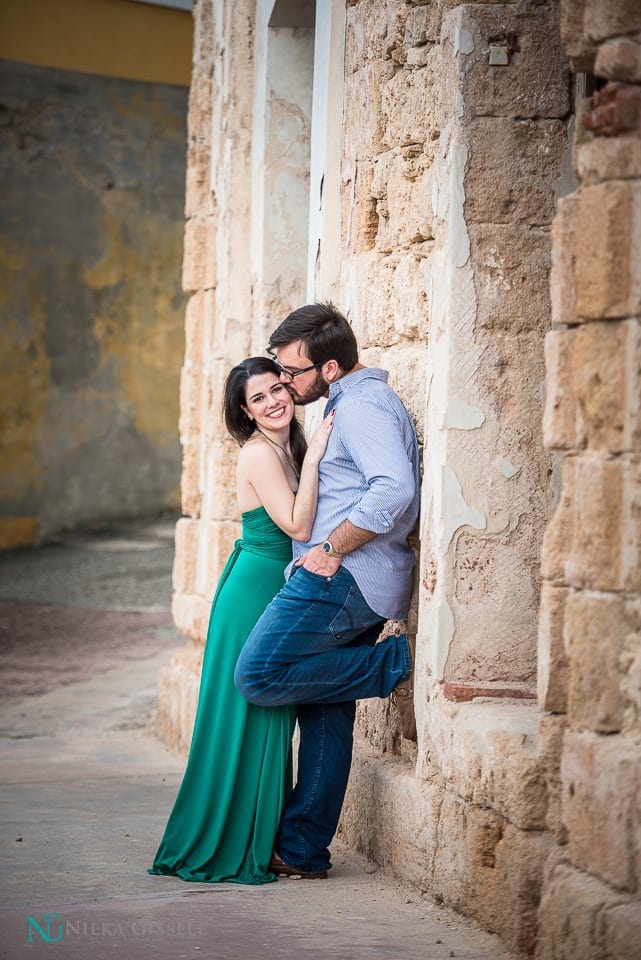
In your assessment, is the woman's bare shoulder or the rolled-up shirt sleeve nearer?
the rolled-up shirt sleeve

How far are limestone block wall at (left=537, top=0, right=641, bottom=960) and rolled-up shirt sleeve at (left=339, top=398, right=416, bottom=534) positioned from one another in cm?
80

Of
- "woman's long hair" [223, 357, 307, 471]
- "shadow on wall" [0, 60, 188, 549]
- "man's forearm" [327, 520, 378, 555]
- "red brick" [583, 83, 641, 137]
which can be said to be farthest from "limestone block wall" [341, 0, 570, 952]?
"shadow on wall" [0, 60, 188, 549]

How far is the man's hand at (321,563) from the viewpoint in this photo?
4227 millimetres

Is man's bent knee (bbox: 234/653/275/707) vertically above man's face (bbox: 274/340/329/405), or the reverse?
man's face (bbox: 274/340/329/405)

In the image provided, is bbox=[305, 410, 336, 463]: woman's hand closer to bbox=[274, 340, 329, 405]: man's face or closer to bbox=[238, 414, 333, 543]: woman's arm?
bbox=[238, 414, 333, 543]: woman's arm

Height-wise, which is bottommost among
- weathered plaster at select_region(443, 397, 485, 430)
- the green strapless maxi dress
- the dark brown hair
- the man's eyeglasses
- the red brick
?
the green strapless maxi dress

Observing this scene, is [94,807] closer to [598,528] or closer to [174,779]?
[174,779]

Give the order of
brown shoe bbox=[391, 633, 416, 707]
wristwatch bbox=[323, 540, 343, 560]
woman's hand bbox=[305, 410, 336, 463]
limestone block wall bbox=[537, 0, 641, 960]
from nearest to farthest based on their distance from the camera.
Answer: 1. limestone block wall bbox=[537, 0, 641, 960]
2. wristwatch bbox=[323, 540, 343, 560]
3. woman's hand bbox=[305, 410, 336, 463]
4. brown shoe bbox=[391, 633, 416, 707]

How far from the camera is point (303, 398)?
14.8 ft

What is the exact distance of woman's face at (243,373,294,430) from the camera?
4.58 meters

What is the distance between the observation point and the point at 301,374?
175 inches

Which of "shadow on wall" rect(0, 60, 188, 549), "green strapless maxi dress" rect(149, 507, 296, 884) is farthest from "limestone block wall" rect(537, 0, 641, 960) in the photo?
"shadow on wall" rect(0, 60, 188, 549)

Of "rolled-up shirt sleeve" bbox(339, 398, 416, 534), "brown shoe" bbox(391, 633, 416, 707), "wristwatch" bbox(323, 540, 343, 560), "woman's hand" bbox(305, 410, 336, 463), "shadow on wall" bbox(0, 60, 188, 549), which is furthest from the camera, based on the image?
"shadow on wall" bbox(0, 60, 188, 549)

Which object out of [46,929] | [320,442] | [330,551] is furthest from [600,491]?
[46,929]
